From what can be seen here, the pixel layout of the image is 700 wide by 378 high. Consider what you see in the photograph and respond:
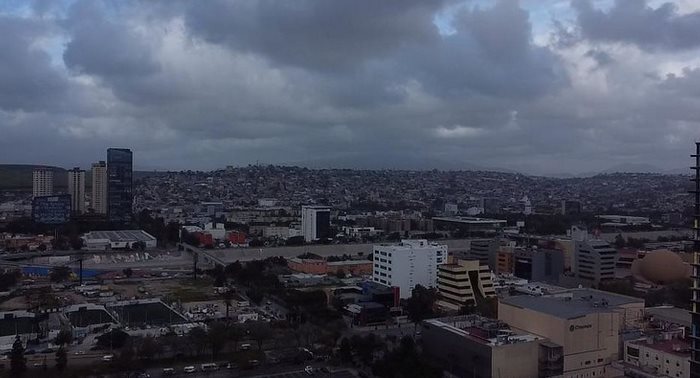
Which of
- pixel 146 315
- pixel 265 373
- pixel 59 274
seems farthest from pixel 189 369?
pixel 59 274

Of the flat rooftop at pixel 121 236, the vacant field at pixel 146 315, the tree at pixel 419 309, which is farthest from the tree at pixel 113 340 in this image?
the flat rooftop at pixel 121 236

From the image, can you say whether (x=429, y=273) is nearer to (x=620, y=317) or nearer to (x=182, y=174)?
(x=620, y=317)

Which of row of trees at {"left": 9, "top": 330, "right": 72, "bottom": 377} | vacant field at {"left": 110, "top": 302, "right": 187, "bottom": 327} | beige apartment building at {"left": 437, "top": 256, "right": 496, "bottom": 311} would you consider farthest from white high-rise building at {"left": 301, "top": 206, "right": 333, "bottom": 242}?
row of trees at {"left": 9, "top": 330, "right": 72, "bottom": 377}

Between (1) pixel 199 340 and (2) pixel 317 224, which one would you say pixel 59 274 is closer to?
(1) pixel 199 340

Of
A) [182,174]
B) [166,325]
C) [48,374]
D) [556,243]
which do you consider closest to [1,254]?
[166,325]

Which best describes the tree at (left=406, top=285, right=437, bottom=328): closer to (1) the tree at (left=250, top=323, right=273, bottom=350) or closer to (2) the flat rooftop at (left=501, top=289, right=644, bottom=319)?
(2) the flat rooftop at (left=501, top=289, right=644, bottom=319)
